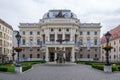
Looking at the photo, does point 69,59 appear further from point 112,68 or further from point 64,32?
point 112,68

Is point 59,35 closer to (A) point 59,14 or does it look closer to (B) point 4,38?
(A) point 59,14

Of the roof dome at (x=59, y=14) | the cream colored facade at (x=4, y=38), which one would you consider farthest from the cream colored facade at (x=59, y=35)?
the cream colored facade at (x=4, y=38)

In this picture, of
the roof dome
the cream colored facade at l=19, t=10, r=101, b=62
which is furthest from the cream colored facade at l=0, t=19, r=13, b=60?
the roof dome

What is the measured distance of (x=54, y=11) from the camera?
103000 millimetres

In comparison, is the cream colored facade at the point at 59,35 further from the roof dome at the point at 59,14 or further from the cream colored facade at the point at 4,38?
the cream colored facade at the point at 4,38

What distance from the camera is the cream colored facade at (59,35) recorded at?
92.4 m

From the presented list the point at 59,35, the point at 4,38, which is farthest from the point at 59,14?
the point at 4,38

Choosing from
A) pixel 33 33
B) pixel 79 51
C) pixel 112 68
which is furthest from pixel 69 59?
pixel 112 68

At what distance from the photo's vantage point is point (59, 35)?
97.4 meters

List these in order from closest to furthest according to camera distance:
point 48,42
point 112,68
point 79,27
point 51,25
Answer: point 112,68 < point 48,42 < point 51,25 < point 79,27

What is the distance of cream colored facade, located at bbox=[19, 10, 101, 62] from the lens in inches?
3639

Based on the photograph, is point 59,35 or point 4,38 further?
point 59,35

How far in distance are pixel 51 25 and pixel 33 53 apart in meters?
14.8

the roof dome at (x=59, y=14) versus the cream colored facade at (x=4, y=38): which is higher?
the roof dome at (x=59, y=14)
